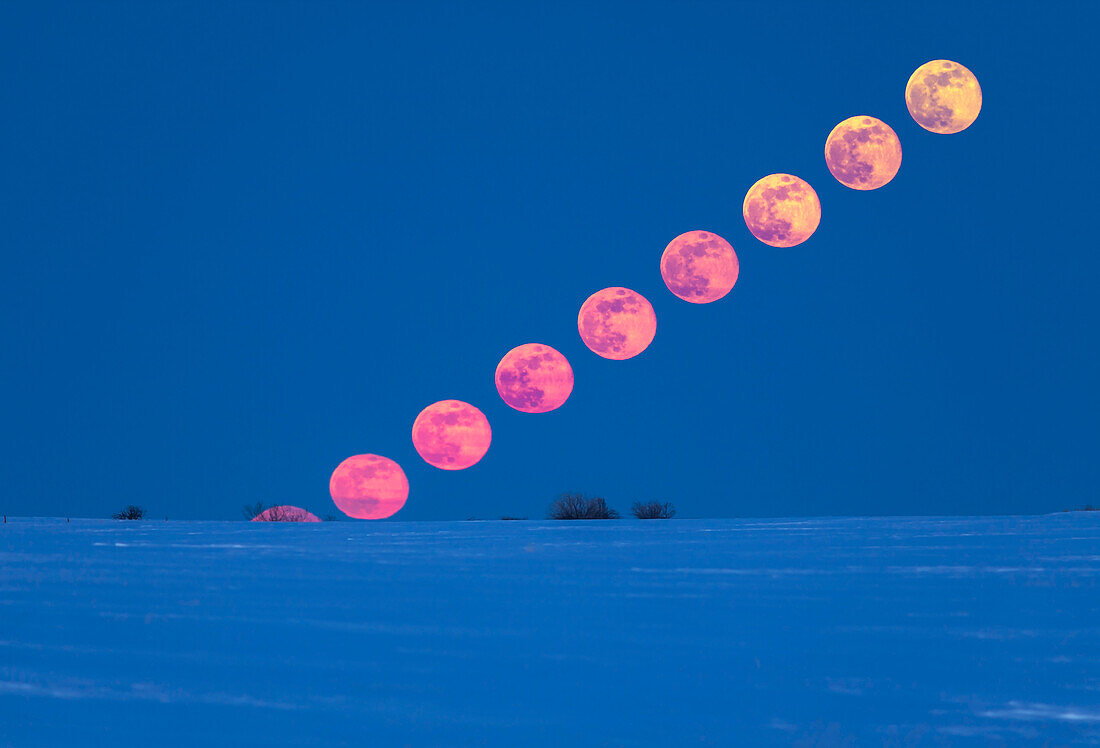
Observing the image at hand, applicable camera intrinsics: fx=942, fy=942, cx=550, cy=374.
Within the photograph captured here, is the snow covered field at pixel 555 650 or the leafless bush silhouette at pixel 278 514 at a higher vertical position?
the leafless bush silhouette at pixel 278 514

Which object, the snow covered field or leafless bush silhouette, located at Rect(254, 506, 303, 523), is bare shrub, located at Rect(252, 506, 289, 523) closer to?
leafless bush silhouette, located at Rect(254, 506, 303, 523)

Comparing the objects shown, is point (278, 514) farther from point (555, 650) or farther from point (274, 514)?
point (555, 650)

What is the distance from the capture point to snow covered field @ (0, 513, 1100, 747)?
5.87 feet

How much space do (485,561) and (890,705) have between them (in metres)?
2.89

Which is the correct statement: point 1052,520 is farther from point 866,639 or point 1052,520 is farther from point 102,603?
point 102,603

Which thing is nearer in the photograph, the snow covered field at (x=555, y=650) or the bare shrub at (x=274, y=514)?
the snow covered field at (x=555, y=650)

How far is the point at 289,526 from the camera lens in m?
7.88

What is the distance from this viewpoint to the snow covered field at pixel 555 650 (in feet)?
5.87

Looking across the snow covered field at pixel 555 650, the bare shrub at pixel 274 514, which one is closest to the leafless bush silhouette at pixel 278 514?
the bare shrub at pixel 274 514

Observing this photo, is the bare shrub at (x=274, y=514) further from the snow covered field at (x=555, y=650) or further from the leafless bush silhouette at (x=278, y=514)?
the snow covered field at (x=555, y=650)

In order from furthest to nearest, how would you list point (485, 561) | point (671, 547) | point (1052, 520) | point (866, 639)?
point (1052, 520)
point (671, 547)
point (485, 561)
point (866, 639)

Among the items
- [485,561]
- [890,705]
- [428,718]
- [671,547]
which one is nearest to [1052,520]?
[671,547]

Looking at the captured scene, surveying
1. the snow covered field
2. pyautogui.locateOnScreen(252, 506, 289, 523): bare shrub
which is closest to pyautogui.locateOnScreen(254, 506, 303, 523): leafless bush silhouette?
pyautogui.locateOnScreen(252, 506, 289, 523): bare shrub

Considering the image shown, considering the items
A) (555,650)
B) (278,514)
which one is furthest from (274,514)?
(555,650)
